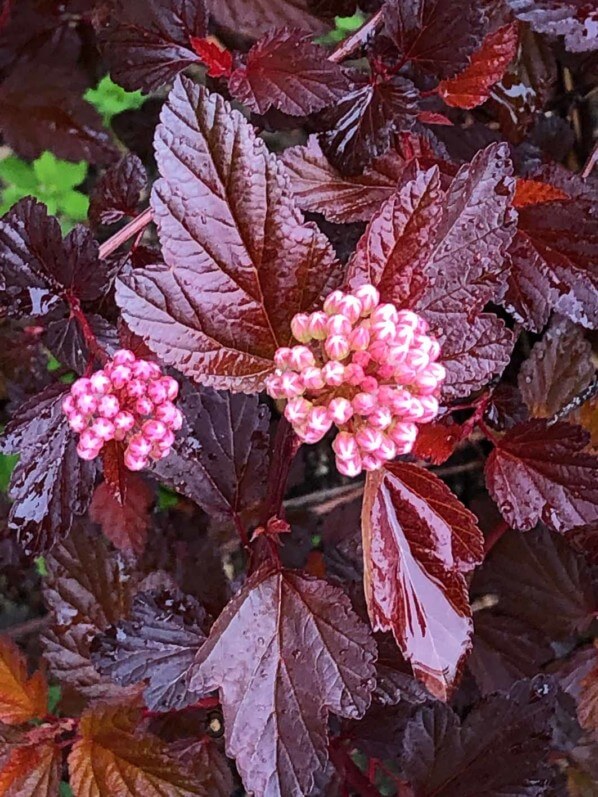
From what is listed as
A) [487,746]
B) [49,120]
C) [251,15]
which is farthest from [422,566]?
[49,120]

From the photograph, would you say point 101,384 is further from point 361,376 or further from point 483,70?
point 483,70

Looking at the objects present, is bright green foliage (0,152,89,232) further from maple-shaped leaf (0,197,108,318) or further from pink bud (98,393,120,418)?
pink bud (98,393,120,418)

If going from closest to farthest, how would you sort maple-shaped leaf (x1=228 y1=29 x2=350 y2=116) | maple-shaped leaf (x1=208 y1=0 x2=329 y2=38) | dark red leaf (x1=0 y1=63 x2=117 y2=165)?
maple-shaped leaf (x1=228 y1=29 x2=350 y2=116), maple-shaped leaf (x1=208 y1=0 x2=329 y2=38), dark red leaf (x1=0 y1=63 x2=117 y2=165)

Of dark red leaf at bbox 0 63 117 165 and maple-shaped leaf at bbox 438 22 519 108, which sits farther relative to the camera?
dark red leaf at bbox 0 63 117 165

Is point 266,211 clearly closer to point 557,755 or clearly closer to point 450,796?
point 450,796

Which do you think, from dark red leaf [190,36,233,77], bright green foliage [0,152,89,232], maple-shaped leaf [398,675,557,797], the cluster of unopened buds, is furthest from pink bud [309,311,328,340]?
bright green foliage [0,152,89,232]

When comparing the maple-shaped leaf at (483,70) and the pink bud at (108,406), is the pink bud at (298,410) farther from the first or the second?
the maple-shaped leaf at (483,70)
